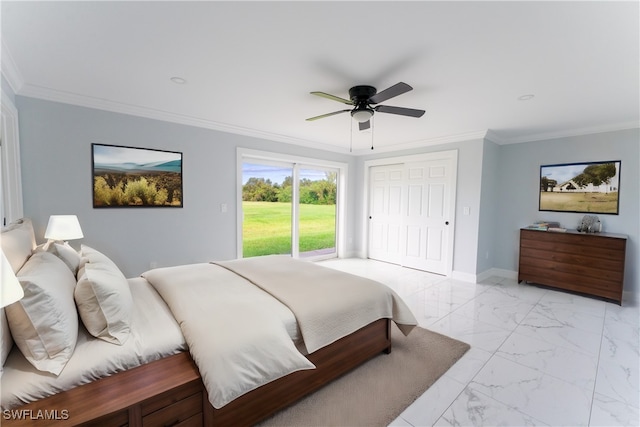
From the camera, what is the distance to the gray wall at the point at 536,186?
353 cm

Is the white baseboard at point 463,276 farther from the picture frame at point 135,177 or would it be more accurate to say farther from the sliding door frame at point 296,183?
the picture frame at point 135,177

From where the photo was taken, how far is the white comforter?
1330mm

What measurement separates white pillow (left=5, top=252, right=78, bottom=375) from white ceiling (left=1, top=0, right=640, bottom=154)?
4.98 feet

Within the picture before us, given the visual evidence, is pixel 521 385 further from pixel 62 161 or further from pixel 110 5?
pixel 62 161

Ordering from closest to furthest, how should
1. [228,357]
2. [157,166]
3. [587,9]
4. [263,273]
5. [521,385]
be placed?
[228,357] < [587,9] < [521,385] < [263,273] < [157,166]

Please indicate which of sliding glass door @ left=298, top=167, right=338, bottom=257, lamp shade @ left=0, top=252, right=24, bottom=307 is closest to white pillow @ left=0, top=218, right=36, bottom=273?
lamp shade @ left=0, top=252, right=24, bottom=307

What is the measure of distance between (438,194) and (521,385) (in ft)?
10.4

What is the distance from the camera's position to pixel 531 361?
86.7 inches

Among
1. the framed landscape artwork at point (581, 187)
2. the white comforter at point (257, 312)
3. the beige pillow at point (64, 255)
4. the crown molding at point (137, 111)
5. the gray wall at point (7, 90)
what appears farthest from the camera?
the framed landscape artwork at point (581, 187)

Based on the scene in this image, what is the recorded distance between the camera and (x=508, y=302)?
3439 millimetres

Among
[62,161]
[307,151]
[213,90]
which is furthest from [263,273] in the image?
[307,151]

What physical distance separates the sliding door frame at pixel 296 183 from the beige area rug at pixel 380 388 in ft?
8.88

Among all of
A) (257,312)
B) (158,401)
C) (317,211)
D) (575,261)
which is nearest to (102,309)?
(158,401)

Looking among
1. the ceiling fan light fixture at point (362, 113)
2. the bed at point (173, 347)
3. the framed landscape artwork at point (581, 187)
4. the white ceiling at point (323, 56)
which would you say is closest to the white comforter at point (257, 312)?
the bed at point (173, 347)
